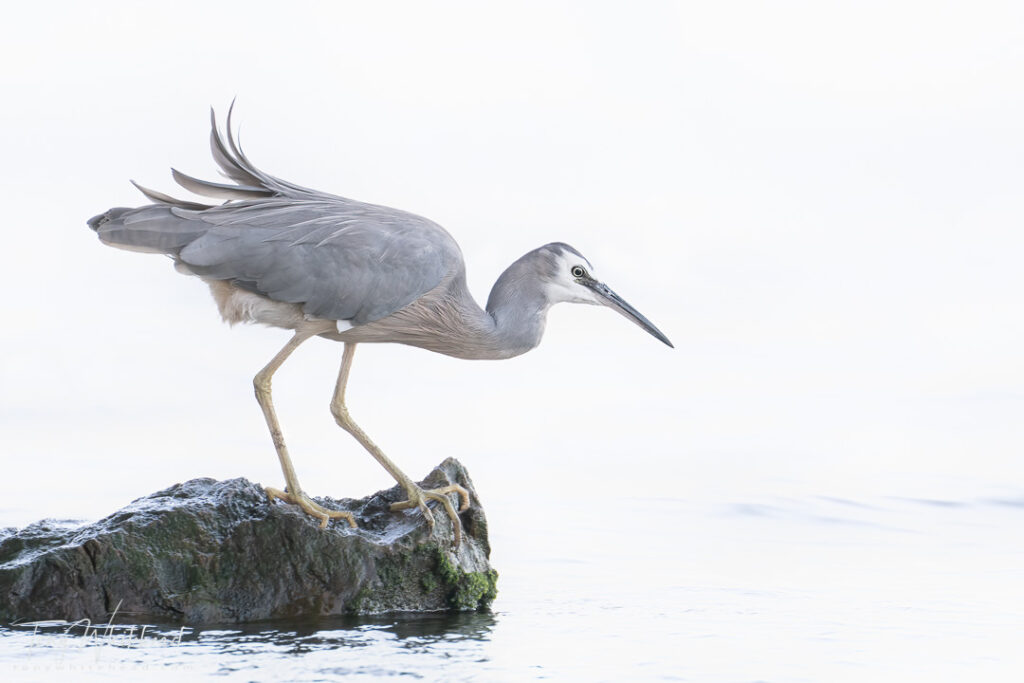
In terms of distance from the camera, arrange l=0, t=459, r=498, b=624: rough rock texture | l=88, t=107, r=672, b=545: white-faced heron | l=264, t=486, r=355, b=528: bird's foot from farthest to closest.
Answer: l=88, t=107, r=672, b=545: white-faced heron → l=264, t=486, r=355, b=528: bird's foot → l=0, t=459, r=498, b=624: rough rock texture

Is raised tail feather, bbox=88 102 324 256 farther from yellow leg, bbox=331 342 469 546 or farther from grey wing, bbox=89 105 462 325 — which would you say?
yellow leg, bbox=331 342 469 546

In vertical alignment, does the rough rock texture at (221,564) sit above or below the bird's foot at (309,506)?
below

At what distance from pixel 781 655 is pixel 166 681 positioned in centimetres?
327

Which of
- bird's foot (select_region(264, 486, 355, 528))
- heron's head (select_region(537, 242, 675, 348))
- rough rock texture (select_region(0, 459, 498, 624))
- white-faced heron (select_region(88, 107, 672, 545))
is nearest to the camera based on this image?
rough rock texture (select_region(0, 459, 498, 624))

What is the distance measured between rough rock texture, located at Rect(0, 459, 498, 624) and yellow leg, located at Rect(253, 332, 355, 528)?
10cm

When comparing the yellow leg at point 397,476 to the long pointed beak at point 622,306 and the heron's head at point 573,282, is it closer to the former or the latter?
the heron's head at point 573,282

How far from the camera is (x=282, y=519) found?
766cm

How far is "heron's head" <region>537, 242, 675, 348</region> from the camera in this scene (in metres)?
8.95

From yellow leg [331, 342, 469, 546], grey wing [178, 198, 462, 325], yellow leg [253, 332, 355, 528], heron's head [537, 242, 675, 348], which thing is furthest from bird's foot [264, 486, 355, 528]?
heron's head [537, 242, 675, 348]

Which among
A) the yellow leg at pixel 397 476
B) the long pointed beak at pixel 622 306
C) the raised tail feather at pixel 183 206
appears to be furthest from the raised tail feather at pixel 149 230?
the long pointed beak at pixel 622 306

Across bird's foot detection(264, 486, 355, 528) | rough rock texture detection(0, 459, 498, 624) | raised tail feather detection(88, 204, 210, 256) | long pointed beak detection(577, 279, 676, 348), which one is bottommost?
rough rock texture detection(0, 459, 498, 624)

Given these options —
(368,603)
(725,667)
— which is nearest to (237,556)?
(368,603)

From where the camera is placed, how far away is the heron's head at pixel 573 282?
895 centimetres

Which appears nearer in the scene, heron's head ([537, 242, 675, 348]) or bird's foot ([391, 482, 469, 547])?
bird's foot ([391, 482, 469, 547])
